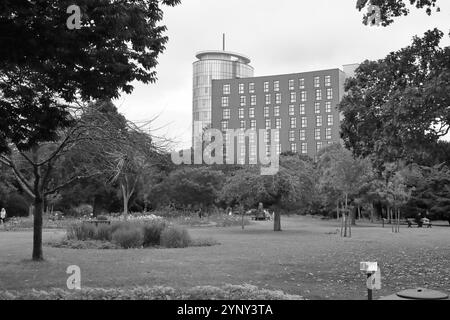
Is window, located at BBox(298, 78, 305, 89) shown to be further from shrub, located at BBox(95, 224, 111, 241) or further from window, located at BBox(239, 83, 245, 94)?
shrub, located at BBox(95, 224, 111, 241)

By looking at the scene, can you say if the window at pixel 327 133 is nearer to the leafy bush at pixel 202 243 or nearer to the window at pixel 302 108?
the window at pixel 302 108

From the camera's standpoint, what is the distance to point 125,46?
9266 millimetres

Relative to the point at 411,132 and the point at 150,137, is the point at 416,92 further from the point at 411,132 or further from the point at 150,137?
the point at 150,137

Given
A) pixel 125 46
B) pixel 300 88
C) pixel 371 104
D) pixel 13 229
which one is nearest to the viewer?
pixel 125 46

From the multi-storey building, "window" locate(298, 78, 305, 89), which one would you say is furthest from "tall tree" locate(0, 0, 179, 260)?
"window" locate(298, 78, 305, 89)

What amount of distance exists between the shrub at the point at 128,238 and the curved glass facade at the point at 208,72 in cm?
12274

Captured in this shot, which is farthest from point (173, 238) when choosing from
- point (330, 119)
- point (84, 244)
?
point (330, 119)

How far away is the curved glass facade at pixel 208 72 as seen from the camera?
14588cm

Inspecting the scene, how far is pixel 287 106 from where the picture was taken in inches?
5379

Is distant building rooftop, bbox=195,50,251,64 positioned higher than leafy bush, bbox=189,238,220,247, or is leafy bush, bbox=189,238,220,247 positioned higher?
distant building rooftop, bbox=195,50,251,64

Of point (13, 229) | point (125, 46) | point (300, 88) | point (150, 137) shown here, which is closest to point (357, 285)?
point (125, 46)

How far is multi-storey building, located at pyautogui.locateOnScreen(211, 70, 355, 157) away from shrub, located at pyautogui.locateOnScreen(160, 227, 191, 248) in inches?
4288

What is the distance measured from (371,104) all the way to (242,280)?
7.53m

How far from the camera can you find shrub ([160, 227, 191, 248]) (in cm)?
2109
